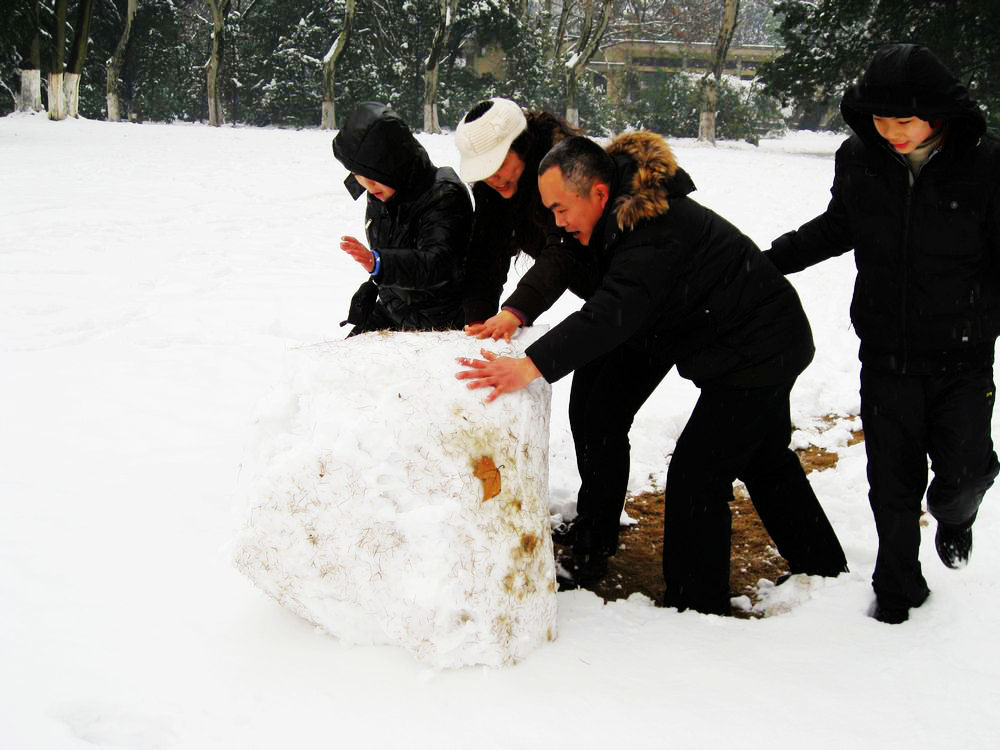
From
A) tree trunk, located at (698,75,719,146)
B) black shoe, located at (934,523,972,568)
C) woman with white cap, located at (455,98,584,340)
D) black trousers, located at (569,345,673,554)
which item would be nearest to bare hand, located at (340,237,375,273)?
woman with white cap, located at (455,98,584,340)

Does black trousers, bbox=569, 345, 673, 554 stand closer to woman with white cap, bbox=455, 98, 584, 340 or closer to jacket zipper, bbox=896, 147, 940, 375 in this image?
woman with white cap, bbox=455, 98, 584, 340

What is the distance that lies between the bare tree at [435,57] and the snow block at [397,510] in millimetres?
26155

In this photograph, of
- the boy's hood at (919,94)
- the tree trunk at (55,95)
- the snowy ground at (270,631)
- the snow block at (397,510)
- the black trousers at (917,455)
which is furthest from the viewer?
the tree trunk at (55,95)

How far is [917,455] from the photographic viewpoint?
2.82m

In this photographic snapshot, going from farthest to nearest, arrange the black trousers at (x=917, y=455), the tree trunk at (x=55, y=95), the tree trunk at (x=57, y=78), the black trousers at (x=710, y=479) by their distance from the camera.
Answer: the tree trunk at (x=55, y=95)
the tree trunk at (x=57, y=78)
the black trousers at (x=710, y=479)
the black trousers at (x=917, y=455)

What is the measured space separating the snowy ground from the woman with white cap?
80cm

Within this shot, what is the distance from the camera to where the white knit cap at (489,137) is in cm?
291

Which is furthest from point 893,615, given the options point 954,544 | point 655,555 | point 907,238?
point 907,238

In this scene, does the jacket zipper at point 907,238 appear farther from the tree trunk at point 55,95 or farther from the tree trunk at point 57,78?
the tree trunk at point 55,95

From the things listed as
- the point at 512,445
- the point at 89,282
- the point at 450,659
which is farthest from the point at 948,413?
the point at 89,282

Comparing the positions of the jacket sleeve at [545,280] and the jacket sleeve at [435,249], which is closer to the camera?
the jacket sleeve at [545,280]

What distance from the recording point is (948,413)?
2.73 meters

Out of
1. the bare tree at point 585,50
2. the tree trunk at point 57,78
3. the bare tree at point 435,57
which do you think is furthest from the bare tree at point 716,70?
the tree trunk at point 57,78

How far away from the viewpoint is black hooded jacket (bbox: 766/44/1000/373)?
8.29ft
